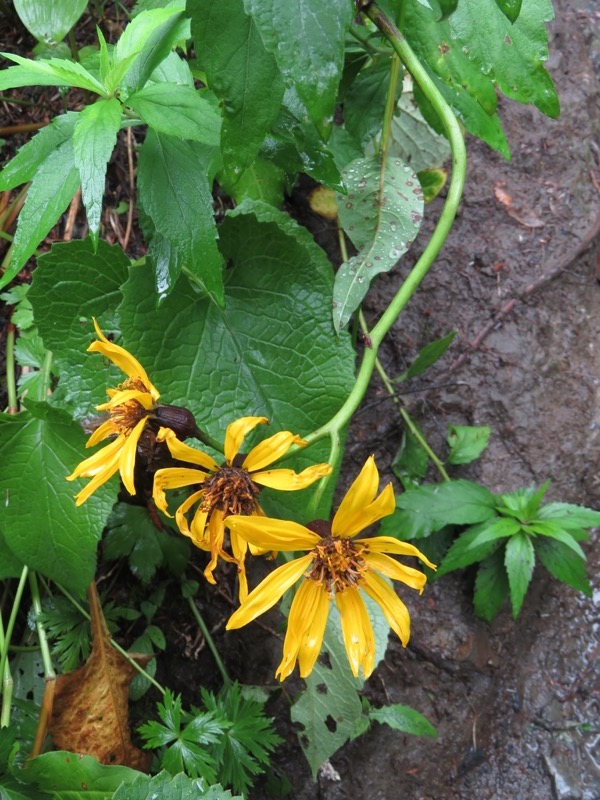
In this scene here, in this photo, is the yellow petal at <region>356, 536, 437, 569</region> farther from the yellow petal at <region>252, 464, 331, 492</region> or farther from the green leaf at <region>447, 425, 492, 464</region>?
the green leaf at <region>447, 425, 492, 464</region>

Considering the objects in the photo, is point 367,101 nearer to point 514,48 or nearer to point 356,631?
point 514,48

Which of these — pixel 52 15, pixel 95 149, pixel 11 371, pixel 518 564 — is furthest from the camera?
pixel 518 564

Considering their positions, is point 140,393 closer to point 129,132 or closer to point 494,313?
point 129,132

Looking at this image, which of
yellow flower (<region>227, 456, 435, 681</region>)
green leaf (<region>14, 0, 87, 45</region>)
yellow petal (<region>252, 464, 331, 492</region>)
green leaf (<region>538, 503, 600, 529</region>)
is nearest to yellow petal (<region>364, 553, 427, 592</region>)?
yellow flower (<region>227, 456, 435, 681</region>)

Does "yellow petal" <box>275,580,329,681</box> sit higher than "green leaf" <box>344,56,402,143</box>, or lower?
lower

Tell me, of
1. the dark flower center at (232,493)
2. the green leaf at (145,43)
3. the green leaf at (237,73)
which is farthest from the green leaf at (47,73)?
the dark flower center at (232,493)

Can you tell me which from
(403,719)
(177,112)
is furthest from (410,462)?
(177,112)
